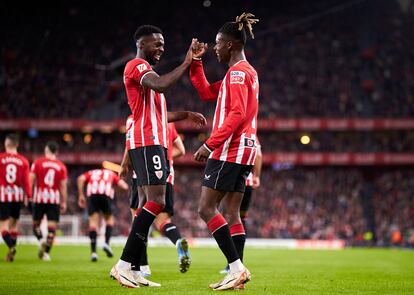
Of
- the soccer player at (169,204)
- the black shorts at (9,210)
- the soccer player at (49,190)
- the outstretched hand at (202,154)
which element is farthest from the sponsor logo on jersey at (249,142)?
the soccer player at (49,190)

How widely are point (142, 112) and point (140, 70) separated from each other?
1.49 feet

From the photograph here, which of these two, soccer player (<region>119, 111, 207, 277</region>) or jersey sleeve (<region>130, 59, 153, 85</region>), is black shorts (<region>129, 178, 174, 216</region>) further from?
jersey sleeve (<region>130, 59, 153, 85</region>)

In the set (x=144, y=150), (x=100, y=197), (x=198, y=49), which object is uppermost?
(x=198, y=49)

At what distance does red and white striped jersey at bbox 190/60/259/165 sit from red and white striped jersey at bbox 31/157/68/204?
7623mm

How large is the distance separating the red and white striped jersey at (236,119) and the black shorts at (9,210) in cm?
727

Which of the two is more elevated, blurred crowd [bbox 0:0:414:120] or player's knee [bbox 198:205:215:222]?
blurred crowd [bbox 0:0:414:120]

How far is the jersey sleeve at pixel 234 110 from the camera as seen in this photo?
Result: 6.85 m

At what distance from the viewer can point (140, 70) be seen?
23.8 ft

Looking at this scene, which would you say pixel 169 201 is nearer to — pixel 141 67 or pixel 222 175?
pixel 222 175

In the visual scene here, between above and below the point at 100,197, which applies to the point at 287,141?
above

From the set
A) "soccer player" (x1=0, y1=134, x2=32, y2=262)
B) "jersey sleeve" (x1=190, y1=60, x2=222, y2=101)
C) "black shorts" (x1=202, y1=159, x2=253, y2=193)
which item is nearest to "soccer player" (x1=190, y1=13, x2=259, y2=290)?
"black shorts" (x1=202, y1=159, x2=253, y2=193)

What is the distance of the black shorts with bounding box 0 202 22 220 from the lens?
43.2 feet

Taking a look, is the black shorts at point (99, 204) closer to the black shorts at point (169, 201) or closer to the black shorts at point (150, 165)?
the black shorts at point (169, 201)

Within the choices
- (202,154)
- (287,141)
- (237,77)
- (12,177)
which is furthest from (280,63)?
(202,154)
